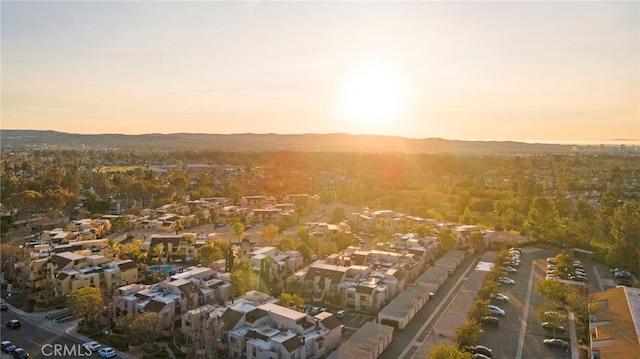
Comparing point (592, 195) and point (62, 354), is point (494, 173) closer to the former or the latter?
point (592, 195)

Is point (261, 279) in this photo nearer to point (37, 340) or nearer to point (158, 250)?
point (158, 250)

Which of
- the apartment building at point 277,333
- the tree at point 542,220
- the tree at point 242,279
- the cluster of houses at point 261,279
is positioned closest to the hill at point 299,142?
the tree at point 542,220

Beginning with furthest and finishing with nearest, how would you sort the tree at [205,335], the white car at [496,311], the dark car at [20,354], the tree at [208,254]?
the tree at [208,254] → the white car at [496,311] → the dark car at [20,354] → the tree at [205,335]

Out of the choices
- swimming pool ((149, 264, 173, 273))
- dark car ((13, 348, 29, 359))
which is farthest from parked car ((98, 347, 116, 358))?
swimming pool ((149, 264, 173, 273))

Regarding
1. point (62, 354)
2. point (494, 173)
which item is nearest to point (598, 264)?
point (62, 354)

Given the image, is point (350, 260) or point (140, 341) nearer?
point (140, 341)

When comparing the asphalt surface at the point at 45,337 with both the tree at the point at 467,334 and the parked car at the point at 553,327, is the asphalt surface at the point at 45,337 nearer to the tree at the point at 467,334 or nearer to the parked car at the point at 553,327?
the tree at the point at 467,334
